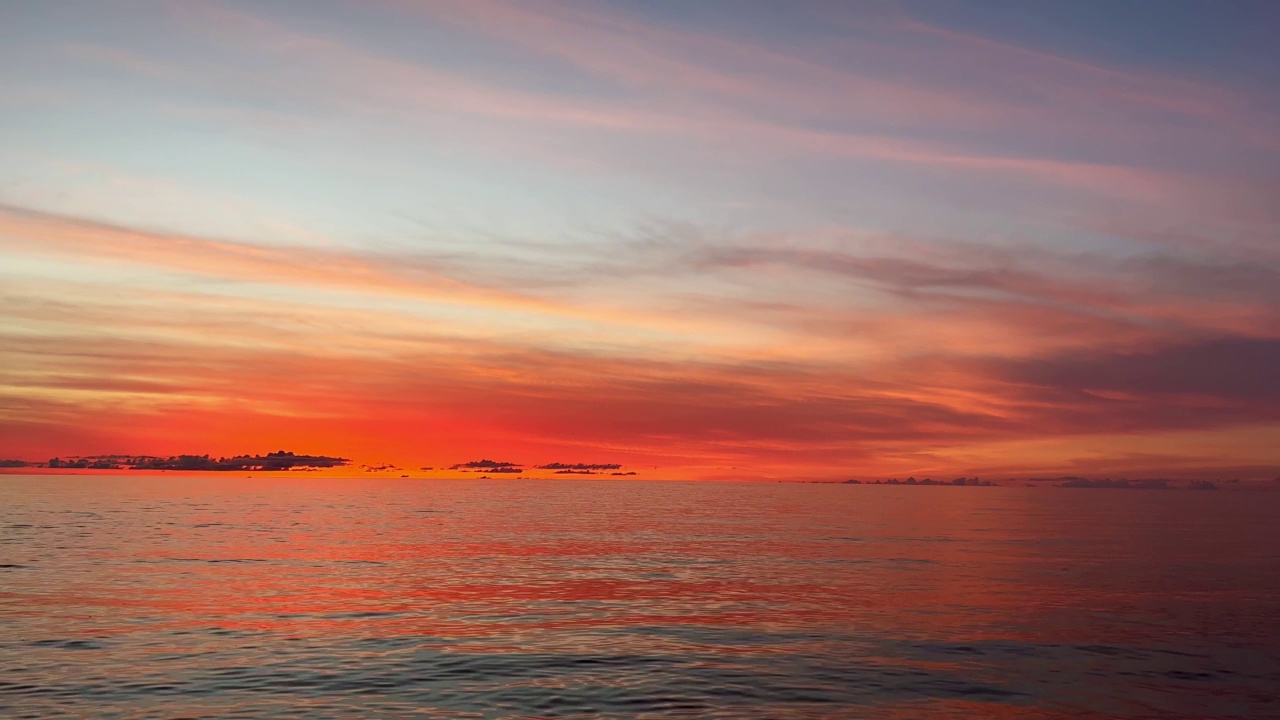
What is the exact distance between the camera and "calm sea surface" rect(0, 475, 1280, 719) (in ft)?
91.0

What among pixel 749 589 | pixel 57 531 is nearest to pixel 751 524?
pixel 749 589

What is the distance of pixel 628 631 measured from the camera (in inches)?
1526

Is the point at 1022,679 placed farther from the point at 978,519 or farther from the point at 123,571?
the point at 978,519

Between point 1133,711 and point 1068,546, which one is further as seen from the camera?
point 1068,546

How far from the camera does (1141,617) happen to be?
43656 mm

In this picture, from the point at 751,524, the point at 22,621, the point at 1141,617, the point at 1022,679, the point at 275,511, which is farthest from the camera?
the point at 275,511

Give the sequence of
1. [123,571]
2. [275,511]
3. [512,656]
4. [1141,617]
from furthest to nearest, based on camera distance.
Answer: [275,511] → [123,571] → [1141,617] → [512,656]

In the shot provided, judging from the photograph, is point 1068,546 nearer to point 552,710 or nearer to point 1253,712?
point 1253,712

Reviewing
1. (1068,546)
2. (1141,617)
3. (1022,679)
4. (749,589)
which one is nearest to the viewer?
(1022,679)

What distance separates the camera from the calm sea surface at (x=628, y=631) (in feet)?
91.0

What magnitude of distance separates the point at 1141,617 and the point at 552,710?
3101 centimetres

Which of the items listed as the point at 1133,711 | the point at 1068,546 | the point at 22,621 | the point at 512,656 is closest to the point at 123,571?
the point at 22,621

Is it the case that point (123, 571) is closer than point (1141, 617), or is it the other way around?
point (1141, 617)

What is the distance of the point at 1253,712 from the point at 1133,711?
11.3 ft
